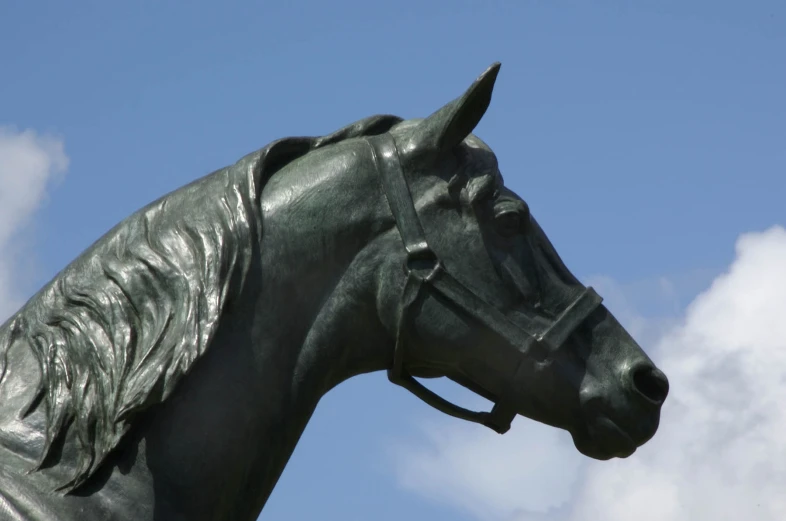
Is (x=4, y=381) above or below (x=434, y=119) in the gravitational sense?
below

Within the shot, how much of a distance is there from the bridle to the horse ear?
→ 12cm

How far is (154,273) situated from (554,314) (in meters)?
1.37

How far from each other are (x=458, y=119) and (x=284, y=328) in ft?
3.13

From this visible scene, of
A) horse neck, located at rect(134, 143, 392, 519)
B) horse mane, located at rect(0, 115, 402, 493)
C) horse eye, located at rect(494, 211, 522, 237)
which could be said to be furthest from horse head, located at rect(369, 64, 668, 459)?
horse mane, located at rect(0, 115, 402, 493)

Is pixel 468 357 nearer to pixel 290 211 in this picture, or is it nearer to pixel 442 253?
pixel 442 253

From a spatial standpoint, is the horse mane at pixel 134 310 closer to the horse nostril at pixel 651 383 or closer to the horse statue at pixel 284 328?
the horse statue at pixel 284 328

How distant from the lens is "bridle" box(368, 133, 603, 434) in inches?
193

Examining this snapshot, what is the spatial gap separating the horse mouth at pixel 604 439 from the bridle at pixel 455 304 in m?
0.26

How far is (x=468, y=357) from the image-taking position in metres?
4.99

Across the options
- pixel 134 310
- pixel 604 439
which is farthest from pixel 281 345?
pixel 604 439

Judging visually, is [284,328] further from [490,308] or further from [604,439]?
[604,439]

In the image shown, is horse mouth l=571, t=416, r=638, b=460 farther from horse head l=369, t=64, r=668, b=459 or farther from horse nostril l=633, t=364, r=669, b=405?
horse nostril l=633, t=364, r=669, b=405

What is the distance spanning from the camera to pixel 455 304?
493cm

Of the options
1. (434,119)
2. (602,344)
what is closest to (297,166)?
(434,119)
